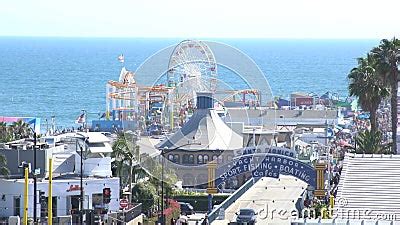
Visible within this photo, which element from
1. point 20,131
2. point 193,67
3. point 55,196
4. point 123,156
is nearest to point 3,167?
point 55,196

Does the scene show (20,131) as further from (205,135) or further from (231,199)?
(231,199)

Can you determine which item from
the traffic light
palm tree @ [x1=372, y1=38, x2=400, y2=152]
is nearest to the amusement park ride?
palm tree @ [x1=372, y1=38, x2=400, y2=152]

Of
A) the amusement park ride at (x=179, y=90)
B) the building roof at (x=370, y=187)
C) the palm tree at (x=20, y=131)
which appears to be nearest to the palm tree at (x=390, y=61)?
the palm tree at (x=20, y=131)

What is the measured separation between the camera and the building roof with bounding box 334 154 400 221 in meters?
32.0

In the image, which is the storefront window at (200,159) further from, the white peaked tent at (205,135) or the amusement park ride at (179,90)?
the amusement park ride at (179,90)

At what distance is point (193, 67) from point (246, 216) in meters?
41.6

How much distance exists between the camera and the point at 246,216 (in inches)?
1999

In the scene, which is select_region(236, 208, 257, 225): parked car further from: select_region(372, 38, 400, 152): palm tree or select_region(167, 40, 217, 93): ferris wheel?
select_region(167, 40, 217, 93): ferris wheel

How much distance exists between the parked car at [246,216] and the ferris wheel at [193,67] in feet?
121

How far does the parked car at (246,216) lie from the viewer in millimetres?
50312

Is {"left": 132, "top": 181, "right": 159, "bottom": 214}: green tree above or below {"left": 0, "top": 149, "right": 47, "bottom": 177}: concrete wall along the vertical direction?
below

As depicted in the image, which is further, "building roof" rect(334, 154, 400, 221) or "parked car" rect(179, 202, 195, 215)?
"parked car" rect(179, 202, 195, 215)

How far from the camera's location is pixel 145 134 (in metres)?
82.1

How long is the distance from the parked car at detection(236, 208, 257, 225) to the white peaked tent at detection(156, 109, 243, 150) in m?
31.0
